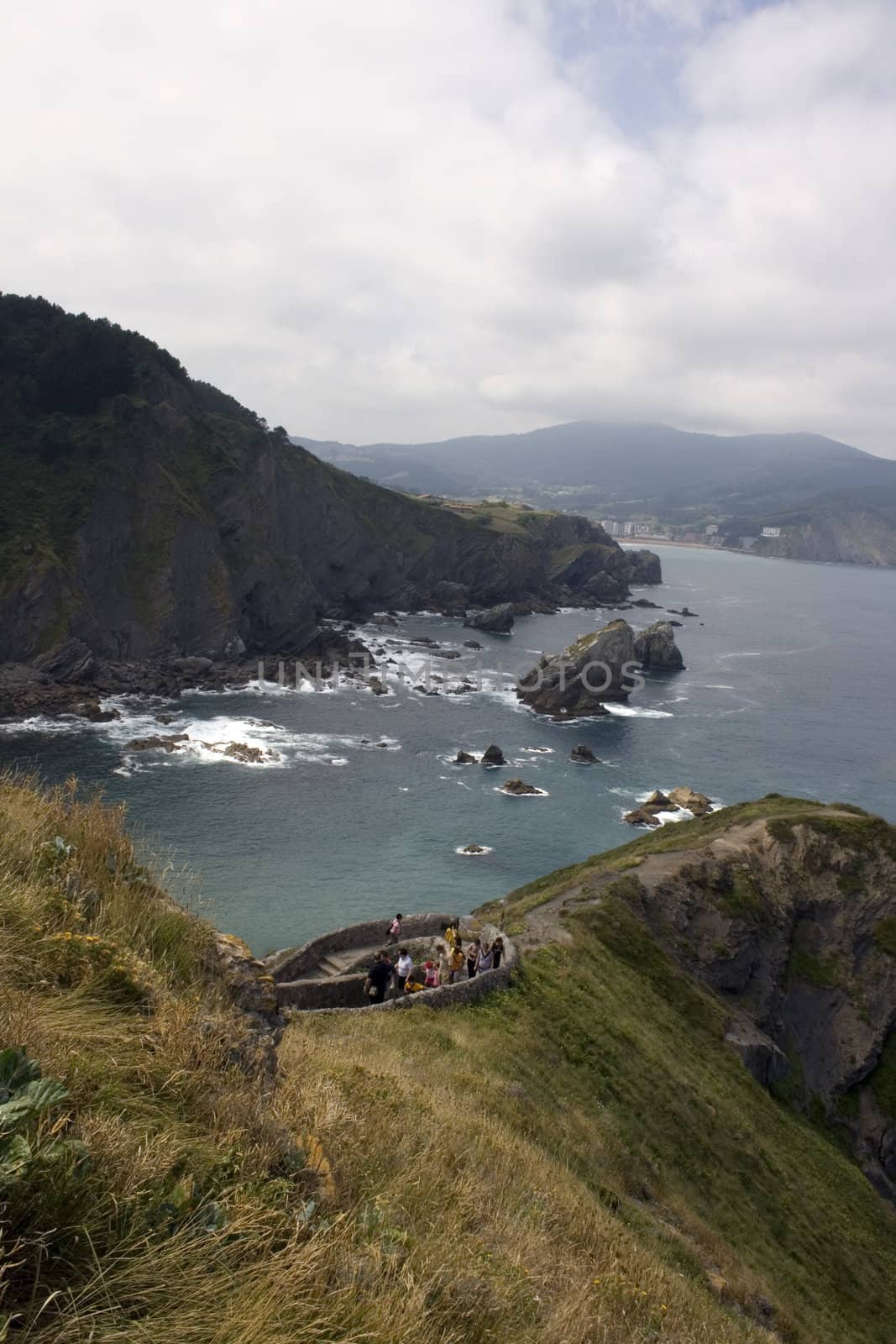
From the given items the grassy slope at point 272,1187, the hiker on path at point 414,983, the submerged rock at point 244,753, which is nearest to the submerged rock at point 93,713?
the submerged rock at point 244,753

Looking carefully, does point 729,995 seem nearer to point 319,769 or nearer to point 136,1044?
point 136,1044

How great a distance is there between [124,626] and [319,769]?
103 feet

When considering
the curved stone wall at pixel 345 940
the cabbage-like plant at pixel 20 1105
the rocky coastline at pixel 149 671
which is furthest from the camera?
the rocky coastline at pixel 149 671

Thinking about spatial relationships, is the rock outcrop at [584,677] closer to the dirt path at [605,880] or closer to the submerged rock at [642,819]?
the submerged rock at [642,819]

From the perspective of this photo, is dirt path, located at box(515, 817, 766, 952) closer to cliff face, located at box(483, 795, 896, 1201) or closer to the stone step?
cliff face, located at box(483, 795, 896, 1201)

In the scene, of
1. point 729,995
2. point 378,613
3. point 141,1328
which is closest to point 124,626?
point 378,613

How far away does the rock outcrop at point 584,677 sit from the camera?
3322 inches

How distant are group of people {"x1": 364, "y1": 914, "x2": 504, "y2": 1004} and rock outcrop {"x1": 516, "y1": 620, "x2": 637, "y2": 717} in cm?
6152

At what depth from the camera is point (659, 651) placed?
10512cm

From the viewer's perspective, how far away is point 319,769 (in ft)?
204

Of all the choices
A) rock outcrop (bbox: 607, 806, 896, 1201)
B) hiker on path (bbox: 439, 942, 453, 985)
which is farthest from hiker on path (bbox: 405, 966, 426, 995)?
rock outcrop (bbox: 607, 806, 896, 1201)

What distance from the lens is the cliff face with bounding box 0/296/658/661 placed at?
251 ft

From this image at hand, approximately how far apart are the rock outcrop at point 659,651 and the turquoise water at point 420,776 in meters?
2.38

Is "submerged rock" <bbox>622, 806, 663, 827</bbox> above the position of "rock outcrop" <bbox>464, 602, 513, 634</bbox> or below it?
below
